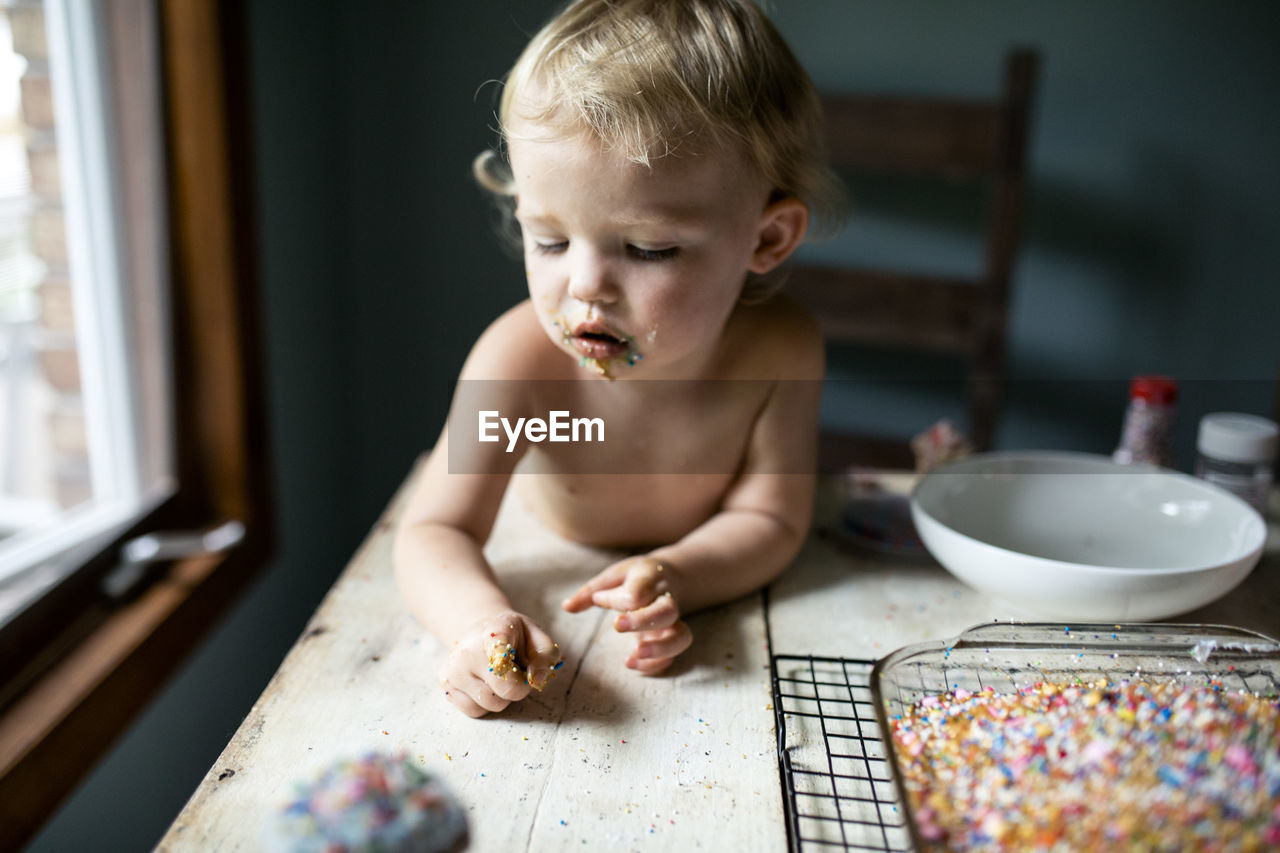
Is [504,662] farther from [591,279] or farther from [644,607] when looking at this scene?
[591,279]

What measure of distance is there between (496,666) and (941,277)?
3.35 feet

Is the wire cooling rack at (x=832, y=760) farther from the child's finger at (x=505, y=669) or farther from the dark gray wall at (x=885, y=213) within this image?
the dark gray wall at (x=885, y=213)

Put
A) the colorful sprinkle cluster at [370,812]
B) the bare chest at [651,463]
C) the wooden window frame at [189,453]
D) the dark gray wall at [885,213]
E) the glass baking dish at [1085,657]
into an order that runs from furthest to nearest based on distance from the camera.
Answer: the dark gray wall at [885,213]
the wooden window frame at [189,453]
the bare chest at [651,463]
the glass baking dish at [1085,657]
the colorful sprinkle cluster at [370,812]

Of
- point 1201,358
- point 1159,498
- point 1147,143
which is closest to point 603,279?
point 1159,498

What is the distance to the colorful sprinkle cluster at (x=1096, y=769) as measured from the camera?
1.49ft

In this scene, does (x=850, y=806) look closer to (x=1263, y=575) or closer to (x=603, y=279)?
(x=603, y=279)

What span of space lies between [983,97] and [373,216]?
40.0 inches

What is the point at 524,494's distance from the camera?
89cm

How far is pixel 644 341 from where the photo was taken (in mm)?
712

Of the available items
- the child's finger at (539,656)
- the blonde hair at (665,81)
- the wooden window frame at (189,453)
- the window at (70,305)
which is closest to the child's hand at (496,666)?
the child's finger at (539,656)

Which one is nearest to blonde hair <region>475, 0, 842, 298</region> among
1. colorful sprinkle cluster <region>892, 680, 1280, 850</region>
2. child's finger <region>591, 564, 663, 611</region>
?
child's finger <region>591, 564, 663, 611</region>

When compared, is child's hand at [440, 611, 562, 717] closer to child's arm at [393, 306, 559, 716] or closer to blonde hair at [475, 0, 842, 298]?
child's arm at [393, 306, 559, 716]

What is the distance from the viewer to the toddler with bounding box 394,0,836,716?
66 centimetres

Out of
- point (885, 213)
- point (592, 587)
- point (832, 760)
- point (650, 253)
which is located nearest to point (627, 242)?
point (650, 253)
